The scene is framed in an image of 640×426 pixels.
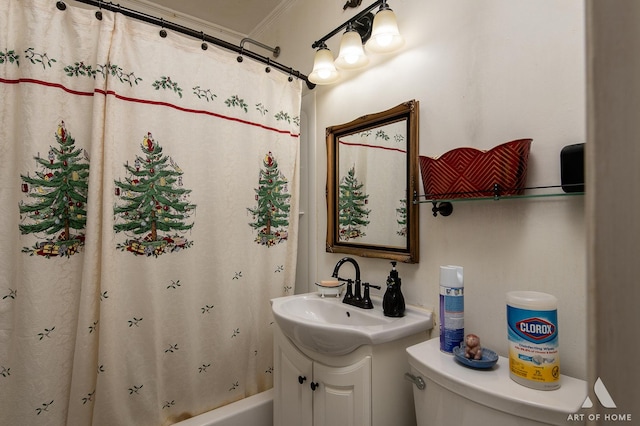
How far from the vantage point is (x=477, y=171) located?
0.99 metres

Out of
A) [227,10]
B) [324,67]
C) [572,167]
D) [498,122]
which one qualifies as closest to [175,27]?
[324,67]

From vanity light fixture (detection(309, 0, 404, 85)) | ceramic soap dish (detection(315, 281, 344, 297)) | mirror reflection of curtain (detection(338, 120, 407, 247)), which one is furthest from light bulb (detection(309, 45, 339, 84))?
ceramic soap dish (detection(315, 281, 344, 297))

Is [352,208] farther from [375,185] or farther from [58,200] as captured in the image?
[58,200]

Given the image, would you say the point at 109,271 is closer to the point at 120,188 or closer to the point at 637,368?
the point at 120,188

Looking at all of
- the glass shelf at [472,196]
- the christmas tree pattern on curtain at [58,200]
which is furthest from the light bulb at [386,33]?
the christmas tree pattern on curtain at [58,200]

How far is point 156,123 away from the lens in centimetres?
136

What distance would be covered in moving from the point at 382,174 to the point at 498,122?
532 millimetres

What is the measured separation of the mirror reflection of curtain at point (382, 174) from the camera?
1368mm

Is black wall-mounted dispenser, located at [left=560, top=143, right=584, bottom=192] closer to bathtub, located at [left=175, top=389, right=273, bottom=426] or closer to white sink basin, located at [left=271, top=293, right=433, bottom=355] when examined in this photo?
white sink basin, located at [left=271, top=293, right=433, bottom=355]

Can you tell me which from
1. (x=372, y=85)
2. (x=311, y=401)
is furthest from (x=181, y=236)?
(x=372, y=85)

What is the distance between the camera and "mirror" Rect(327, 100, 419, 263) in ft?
4.31

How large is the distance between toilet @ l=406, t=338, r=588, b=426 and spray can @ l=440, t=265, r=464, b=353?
47 mm

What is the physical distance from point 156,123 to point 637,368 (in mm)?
1563

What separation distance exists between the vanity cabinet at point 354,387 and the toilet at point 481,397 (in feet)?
0.39
